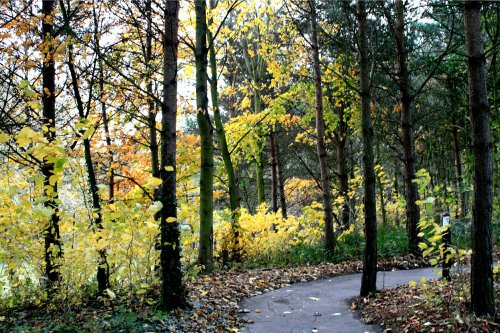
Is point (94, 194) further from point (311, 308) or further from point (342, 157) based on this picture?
point (342, 157)

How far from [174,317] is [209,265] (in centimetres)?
496

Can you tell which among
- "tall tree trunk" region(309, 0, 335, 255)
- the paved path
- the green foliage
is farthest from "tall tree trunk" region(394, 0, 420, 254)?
the paved path

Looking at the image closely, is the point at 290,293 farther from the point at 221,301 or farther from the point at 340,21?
the point at 340,21

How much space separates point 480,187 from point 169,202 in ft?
12.7

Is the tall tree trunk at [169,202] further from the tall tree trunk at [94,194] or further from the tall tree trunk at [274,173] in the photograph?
the tall tree trunk at [274,173]

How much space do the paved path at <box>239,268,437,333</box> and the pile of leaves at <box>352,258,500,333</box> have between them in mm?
299

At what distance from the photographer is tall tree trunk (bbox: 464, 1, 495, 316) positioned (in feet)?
14.3

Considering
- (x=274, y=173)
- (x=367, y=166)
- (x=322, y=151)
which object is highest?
(x=322, y=151)

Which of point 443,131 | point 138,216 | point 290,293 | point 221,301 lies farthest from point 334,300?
point 443,131

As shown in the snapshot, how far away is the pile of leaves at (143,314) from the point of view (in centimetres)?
502

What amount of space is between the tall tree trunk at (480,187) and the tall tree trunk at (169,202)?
370cm

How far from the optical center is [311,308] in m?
7.02

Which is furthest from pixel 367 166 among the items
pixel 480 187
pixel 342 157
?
pixel 342 157

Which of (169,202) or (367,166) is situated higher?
(367,166)
